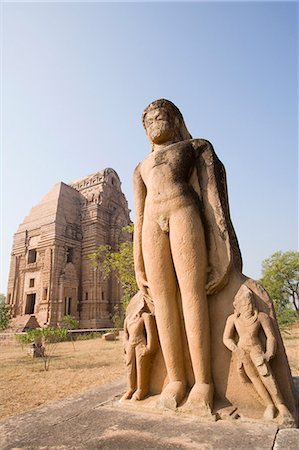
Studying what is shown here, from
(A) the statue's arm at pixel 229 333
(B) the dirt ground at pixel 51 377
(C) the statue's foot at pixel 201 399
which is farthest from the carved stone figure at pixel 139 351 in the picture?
(B) the dirt ground at pixel 51 377

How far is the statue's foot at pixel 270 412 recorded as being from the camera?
220 centimetres

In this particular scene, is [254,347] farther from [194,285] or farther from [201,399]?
[194,285]

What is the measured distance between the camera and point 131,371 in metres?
2.88

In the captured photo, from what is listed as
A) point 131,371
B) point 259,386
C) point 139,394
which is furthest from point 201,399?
point 131,371

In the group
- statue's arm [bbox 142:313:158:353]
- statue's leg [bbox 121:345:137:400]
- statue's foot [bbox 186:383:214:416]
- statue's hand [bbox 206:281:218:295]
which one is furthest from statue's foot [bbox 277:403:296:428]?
statue's leg [bbox 121:345:137:400]

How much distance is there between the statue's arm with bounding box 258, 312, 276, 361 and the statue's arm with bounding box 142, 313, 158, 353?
3.12 ft

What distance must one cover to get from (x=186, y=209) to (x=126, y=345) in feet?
4.46

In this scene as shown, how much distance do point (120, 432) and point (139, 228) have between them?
178cm

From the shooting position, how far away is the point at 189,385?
8.91 feet

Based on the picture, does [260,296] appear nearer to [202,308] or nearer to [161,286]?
[202,308]

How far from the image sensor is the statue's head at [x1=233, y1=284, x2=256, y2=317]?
98.2 inches

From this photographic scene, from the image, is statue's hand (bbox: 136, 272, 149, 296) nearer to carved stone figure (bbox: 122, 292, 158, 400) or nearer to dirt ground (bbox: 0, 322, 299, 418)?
carved stone figure (bbox: 122, 292, 158, 400)

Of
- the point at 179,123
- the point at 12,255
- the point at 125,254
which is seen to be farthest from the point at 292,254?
the point at 179,123

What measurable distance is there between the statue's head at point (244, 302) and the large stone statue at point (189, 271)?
0.07 m
